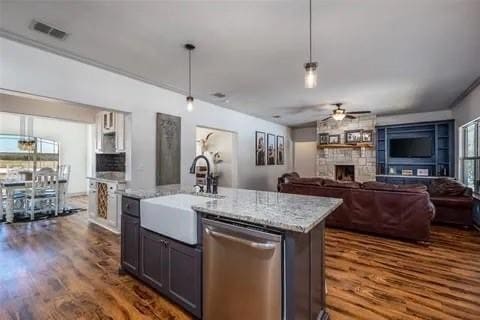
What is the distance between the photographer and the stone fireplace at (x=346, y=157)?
7.53m

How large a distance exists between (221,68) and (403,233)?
373cm

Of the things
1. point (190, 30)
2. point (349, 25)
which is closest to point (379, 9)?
point (349, 25)

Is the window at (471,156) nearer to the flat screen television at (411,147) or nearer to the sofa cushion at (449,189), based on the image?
the sofa cushion at (449,189)

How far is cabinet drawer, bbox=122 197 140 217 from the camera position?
2.45m

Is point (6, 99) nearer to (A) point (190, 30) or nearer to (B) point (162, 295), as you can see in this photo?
(A) point (190, 30)

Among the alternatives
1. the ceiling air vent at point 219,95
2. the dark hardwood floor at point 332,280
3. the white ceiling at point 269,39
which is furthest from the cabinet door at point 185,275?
the ceiling air vent at point 219,95

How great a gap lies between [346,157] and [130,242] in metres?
7.09

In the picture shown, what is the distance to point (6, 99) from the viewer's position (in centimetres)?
470

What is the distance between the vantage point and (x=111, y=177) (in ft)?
15.4

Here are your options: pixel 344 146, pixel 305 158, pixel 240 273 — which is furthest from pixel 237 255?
pixel 305 158

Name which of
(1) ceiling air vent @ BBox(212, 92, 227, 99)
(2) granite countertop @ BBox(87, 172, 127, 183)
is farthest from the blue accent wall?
(2) granite countertop @ BBox(87, 172, 127, 183)

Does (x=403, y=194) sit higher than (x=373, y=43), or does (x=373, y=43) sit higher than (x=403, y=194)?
(x=373, y=43)

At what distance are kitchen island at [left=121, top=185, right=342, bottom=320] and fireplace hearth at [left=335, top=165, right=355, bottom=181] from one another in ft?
21.4

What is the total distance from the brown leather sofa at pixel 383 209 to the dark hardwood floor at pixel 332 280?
0.21m
